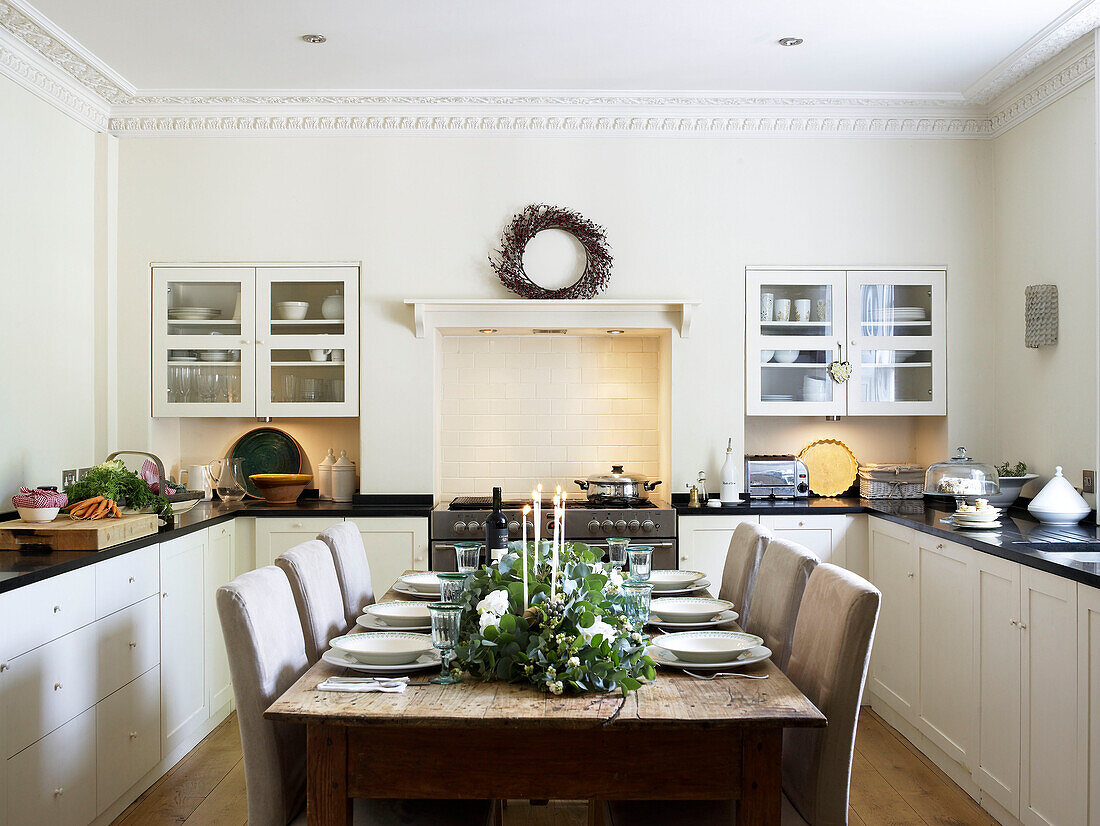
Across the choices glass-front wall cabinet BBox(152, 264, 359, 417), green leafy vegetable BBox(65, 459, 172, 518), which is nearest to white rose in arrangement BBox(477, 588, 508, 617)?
green leafy vegetable BBox(65, 459, 172, 518)

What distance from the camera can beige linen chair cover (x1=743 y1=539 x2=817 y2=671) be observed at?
261 cm

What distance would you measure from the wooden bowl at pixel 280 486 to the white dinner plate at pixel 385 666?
2.50 m

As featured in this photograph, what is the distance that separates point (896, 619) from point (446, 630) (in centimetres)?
273

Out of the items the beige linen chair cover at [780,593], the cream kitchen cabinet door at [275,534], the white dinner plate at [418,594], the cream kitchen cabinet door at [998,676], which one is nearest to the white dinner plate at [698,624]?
the beige linen chair cover at [780,593]

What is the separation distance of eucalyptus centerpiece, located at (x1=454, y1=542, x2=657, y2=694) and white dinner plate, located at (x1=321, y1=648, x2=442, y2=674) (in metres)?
0.09

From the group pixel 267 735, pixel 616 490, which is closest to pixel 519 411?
pixel 616 490

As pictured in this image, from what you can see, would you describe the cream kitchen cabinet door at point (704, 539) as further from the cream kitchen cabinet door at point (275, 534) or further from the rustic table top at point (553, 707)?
the rustic table top at point (553, 707)

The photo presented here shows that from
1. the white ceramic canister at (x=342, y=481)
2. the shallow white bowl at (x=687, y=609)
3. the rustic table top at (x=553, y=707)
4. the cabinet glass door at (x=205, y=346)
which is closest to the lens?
the rustic table top at (x=553, y=707)

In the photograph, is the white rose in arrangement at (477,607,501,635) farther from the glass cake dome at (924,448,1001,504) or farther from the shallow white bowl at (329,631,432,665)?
the glass cake dome at (924,448,1001,504)

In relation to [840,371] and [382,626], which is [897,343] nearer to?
[840,371]

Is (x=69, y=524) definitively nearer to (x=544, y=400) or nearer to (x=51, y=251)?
(x=51, y=251)

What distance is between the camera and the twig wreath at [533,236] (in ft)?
14.9

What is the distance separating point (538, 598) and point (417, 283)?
9.25 feet

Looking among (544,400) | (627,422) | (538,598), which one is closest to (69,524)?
(538,598)
